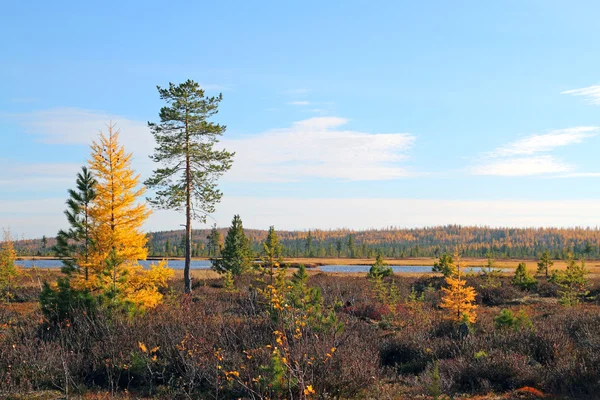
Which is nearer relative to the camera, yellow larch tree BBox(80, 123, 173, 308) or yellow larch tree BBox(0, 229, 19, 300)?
yellow larch tree BBox(80, 123, 173, 308)

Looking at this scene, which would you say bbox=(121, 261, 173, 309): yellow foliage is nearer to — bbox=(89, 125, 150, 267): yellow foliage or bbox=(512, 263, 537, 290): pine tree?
bbox=(89, 125, 150, 267): yellow foliage

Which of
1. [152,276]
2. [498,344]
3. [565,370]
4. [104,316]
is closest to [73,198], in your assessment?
Answer: [152,276]

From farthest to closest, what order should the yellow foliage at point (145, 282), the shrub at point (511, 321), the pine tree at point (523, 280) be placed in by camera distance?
1. the pine tree at point (523, 280)
2. the yellow foliage at point (145, 282)
3. the shrub at point (511, 321)

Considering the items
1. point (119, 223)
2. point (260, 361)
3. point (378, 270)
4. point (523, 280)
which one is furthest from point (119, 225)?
point (523, 280)

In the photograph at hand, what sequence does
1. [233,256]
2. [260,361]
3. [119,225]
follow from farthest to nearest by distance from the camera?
1. [233,256]
2. [119,225]
3. [260,361]

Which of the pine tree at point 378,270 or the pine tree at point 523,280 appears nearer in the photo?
the pine tree at point 523,280

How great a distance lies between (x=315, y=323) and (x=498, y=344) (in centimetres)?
418

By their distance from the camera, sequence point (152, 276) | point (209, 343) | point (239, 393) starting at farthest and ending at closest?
point (152, 276) < point (209, 343) < point (239, 393)

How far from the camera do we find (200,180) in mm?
27125

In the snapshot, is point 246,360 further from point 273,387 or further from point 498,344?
point 498,344

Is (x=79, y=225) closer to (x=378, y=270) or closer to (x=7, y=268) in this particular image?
(x=7, y=268)

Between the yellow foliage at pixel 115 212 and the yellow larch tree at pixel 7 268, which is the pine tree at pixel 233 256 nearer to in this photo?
the yellow larch tree at pixel 7 268

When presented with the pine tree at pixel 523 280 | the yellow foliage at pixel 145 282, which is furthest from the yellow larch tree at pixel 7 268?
Answer: the pine tree at pixel 523 280

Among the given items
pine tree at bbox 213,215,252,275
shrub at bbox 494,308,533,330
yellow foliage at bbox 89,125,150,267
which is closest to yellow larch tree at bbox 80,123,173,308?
yellow foliage at bbox 89,125,150,267
